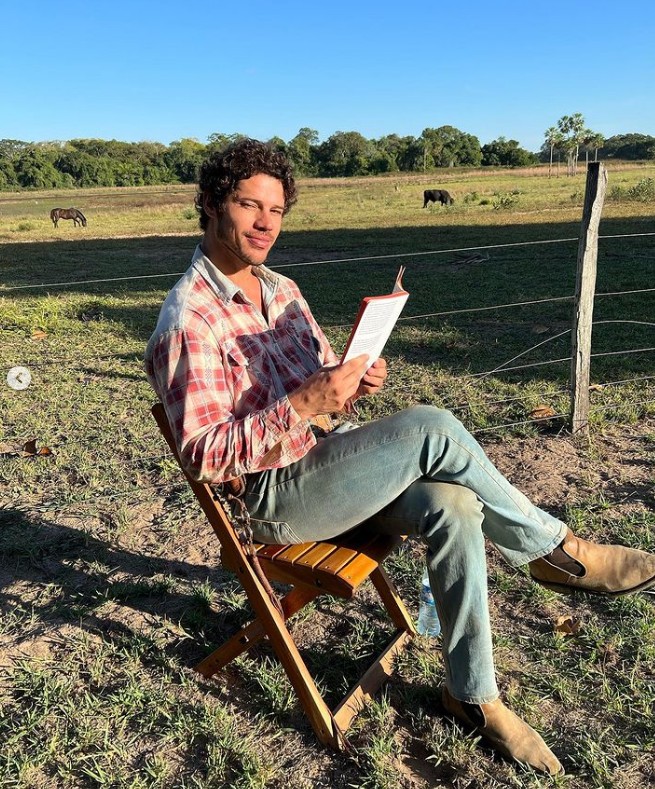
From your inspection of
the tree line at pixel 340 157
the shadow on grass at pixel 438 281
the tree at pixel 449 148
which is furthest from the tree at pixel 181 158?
the shadow on grass at pixel 438 281

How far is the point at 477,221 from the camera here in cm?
2028

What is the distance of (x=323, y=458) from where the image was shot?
1978mm

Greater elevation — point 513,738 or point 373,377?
point 373,377

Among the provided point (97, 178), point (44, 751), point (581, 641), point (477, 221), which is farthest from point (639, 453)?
point (97, 178)

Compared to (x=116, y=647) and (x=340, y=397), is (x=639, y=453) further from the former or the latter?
(x=116, y=647)

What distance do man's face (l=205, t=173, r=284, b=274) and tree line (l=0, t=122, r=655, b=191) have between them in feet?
203

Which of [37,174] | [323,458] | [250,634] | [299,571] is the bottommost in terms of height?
[250,634]

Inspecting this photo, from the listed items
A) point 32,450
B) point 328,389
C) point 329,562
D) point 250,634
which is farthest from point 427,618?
point 32,450

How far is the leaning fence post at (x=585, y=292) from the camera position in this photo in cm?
394

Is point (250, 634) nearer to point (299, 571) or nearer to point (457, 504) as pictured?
point (299, 571)

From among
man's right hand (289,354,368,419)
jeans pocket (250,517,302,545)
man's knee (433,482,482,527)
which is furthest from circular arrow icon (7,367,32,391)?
man's knee (433,482,482,527)

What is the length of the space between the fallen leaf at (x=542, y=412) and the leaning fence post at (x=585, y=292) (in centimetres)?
28

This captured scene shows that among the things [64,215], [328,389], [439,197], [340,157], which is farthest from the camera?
[340,157]

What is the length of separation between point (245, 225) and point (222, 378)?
Result: 1.76 feet
